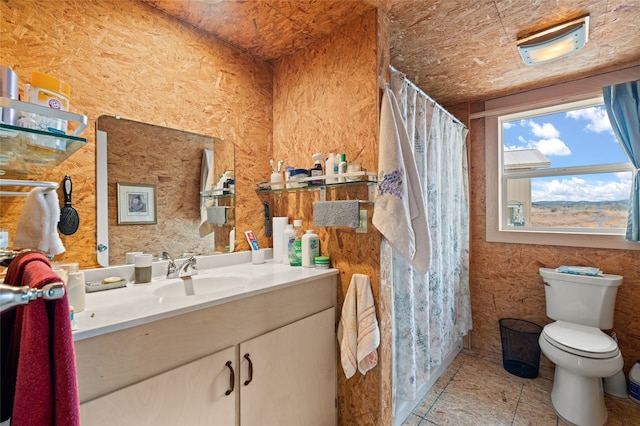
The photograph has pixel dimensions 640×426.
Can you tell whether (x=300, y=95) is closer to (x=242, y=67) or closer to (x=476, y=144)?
(x=242, y=67)

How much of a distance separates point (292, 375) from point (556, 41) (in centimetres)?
224

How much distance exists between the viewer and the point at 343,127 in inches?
60.3

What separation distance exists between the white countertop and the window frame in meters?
1.75

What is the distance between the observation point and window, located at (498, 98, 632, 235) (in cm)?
208

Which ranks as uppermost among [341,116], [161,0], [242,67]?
[161,0]

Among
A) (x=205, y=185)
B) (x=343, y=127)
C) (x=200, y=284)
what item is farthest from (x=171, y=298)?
(x=343, y=127)

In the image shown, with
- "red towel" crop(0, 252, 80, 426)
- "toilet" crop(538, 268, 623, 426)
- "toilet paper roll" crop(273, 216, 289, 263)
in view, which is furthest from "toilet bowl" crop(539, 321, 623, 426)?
"red towel" crop(0, 252, 80, 426)

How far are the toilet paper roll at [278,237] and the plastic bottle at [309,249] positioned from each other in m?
0.20

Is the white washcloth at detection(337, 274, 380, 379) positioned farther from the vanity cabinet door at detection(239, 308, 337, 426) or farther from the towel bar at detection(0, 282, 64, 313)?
the towel bar at detection(0, 282, 64, 313)

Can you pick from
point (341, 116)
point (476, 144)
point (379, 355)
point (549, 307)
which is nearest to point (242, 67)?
point (341, 116)

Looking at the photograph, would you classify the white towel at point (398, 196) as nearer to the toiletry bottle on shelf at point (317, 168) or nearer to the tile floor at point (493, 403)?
the toiletry bottle on shelf at point (317, 168)

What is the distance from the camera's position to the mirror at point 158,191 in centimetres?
124

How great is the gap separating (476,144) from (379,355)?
207 cm

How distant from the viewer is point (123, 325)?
793mm
